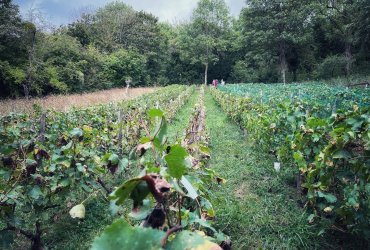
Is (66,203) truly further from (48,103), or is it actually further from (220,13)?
(220,13)

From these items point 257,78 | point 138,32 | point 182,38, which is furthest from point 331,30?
point 138,32

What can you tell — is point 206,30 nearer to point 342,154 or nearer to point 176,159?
point 342,154

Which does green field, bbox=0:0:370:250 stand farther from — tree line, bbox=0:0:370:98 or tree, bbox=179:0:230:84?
tree, bbox=179:0:230:84

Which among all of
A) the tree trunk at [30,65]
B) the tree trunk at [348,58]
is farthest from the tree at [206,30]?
the tree trunk at [30,65]

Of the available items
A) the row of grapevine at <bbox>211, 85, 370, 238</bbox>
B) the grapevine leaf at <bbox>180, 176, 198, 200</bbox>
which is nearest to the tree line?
the row of grapevine at <bbox>211, 85, 370, 238</bbox>

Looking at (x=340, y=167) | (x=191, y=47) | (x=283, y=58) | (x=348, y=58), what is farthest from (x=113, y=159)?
(x=191, y=47)

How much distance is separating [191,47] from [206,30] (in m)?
3.63

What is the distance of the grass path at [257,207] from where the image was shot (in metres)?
3.32

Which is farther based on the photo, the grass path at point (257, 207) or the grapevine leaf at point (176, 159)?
the grass path at point (257, 207)

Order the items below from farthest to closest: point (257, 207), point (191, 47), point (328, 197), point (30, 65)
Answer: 1. point (191, 47)
2. point (30, 65)
3. point (257, 207)
4. point (328, 197)

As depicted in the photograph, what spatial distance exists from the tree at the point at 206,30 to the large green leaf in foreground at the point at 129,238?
4109 cm

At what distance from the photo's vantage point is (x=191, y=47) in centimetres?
4094

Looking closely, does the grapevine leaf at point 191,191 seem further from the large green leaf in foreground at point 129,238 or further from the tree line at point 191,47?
the tree line at point 191,47

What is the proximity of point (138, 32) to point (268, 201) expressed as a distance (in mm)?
35890
